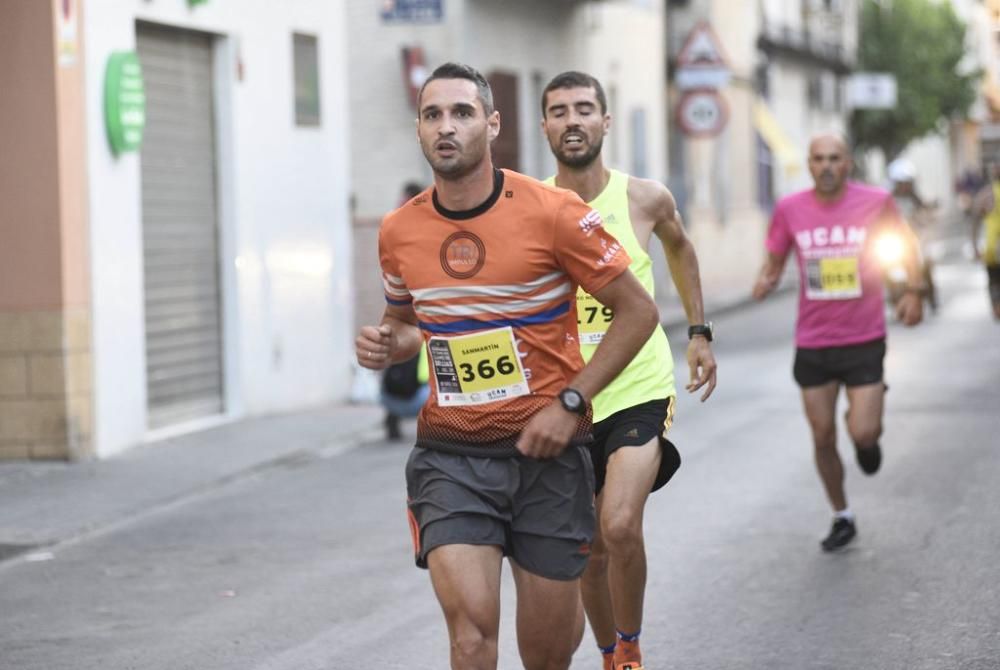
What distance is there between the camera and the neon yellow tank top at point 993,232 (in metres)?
16.5

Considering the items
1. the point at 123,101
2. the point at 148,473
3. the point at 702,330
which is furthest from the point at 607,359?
the point at 123,101

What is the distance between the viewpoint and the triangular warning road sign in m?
29.4

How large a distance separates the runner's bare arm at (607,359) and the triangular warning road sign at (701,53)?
965 inches

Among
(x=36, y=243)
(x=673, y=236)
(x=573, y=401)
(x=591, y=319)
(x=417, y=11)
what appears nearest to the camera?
(x=573, y=401)

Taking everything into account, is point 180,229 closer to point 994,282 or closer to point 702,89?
point 994,282

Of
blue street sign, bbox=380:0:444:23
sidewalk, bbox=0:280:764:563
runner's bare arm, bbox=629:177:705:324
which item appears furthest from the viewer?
blue street sign, bbox=380:0:444:23

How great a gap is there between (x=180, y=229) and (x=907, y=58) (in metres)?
49.0

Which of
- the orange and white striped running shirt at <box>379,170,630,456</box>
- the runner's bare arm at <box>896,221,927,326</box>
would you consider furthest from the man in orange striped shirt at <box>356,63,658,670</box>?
the runner's bare arm at <box>896,221,927,326</box>

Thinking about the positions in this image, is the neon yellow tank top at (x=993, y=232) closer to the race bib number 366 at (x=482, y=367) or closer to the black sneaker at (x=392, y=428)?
the black sneaker at (x=392, y=428)

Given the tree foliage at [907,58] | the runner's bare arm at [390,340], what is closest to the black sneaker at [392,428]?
the runner's bare arm at [390,340]

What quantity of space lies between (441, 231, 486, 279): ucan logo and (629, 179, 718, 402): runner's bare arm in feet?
5.38

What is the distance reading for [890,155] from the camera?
60.0 metres

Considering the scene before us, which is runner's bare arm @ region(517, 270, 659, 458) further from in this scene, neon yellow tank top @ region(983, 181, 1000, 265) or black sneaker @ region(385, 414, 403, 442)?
neon yellow tank top @ region(983, 181, 1000, 265)

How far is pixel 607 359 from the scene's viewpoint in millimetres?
5199
